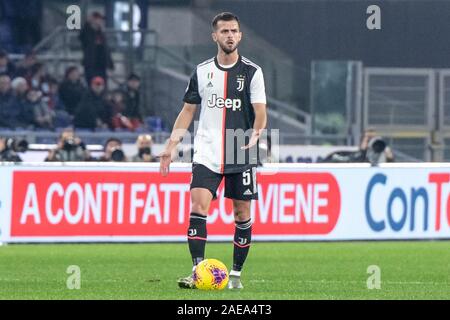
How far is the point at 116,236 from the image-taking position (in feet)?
64.0

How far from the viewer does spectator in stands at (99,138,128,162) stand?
21981 mm

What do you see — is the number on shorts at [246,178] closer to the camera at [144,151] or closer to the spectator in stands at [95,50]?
the camera at [144,151]

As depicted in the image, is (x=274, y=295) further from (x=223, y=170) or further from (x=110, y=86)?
(x=110, y=86)

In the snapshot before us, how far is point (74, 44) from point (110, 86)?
1.44m

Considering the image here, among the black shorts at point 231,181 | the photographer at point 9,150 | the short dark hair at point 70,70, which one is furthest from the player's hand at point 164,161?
the short dark hair at point 70,70

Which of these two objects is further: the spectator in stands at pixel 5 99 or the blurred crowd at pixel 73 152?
the spectator in stands at pixel 5 99

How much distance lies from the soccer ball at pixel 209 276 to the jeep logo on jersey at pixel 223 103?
1260 millimetres

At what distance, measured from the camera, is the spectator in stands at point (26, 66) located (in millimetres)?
26125

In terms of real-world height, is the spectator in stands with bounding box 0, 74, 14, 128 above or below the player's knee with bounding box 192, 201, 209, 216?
above

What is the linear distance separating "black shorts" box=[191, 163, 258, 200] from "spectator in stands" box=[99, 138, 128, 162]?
32.4ft

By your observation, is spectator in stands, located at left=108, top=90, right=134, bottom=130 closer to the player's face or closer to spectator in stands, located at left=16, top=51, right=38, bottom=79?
spectator in stands, located at left=16, top=51, right=38, bottom=79

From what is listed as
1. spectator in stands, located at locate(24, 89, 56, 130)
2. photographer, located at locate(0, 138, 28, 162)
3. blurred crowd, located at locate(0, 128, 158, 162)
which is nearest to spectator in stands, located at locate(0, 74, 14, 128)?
spectator in stands, located at locate(24, 89, 56, 130)

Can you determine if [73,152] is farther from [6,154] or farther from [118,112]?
[118,112]
